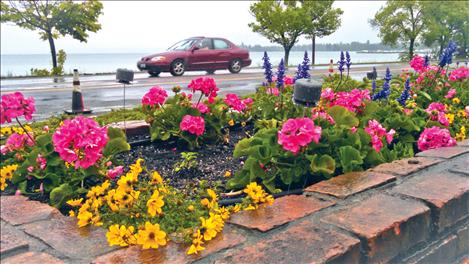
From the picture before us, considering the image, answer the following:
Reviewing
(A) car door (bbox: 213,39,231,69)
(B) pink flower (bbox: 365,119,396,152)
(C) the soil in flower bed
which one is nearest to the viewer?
(C) the soil in flower bed

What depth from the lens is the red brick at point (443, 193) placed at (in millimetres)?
2248

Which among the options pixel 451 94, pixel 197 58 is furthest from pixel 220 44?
pixel 451 94

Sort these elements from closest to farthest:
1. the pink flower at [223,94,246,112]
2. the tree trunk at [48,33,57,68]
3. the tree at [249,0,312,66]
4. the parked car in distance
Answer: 1. the pink flower at [223,94,246,112]
2. the parked car in distance
3. the tree trunk at [48,33,57,68]
4. the tree at [249,0,312,66]

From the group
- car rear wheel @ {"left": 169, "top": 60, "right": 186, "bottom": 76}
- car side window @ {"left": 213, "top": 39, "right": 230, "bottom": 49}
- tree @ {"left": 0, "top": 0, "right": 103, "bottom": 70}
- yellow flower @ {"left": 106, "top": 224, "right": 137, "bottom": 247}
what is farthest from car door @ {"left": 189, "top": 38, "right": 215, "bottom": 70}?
yellow flower @ {"left": 106, "top": 224, "right": 137, "bottom": 247}

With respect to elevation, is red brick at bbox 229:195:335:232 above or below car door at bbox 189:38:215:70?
below

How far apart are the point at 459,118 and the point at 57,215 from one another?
3489 millimetres

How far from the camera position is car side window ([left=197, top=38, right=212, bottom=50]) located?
16.9 m

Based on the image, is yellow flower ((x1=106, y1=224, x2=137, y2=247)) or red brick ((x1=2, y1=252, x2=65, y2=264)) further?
yellow flower ((x1=106, y1=224, x2=137, y2=247))

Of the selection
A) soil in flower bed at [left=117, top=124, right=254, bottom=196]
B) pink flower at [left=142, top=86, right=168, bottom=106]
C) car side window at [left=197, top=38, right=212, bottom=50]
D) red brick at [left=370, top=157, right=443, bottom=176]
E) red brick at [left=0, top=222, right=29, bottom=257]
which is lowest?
red brick at [left=0, top=222, right=29, bottom=257]

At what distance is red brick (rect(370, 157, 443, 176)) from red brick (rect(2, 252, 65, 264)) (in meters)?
1.78

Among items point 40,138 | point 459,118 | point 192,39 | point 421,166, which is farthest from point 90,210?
point 192,39

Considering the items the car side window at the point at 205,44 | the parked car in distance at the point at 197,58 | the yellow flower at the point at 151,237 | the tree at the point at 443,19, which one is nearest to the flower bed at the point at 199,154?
the yellow flower at the point at 151,237

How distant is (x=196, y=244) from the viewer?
5.76ft

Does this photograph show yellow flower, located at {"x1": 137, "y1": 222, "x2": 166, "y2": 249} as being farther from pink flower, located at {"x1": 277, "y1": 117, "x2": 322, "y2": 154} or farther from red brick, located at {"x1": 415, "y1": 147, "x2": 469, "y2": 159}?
red brick, located at {"x1": 415, "y1": 147, "x2": 469, "y2": 159}
